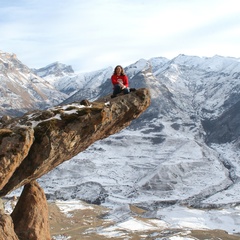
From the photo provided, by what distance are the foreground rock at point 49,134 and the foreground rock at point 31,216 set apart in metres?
4.15

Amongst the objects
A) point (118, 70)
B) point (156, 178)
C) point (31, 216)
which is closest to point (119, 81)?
point (118, 70)

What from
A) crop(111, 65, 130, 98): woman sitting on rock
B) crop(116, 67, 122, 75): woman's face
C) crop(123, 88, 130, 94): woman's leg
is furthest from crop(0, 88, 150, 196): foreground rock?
crop(116, 67, 122, 75): woman's face

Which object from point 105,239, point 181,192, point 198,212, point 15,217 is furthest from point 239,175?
point 15,217

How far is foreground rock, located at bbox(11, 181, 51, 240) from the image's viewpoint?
70.7 feet

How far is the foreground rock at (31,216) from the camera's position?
21.6 metres

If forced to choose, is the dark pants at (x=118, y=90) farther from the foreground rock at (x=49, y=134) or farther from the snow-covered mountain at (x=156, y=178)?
the snow-covered mountain at (x=156, y=178)

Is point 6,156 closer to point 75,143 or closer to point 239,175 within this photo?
point 75,143

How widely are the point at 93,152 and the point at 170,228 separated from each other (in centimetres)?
9901

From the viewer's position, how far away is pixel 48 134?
1775 centimetres

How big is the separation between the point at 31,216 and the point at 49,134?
23.3ft

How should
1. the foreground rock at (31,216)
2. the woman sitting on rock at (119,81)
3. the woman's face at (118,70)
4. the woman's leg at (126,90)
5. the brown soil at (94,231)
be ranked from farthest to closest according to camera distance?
the brown soil at (94,231)
the foreground rock at (31,216)
the woman's leg at (126,90)
the woman sitting on rock at (119,81)
the woman's face at (118,70)

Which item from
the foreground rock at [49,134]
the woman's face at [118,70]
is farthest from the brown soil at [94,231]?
the woman's face at [118,70]

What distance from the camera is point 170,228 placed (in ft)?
300

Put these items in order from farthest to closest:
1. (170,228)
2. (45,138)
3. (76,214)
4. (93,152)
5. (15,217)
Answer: (93,152) < (76,214) < (170,228) < (15,217) < (45,138)
